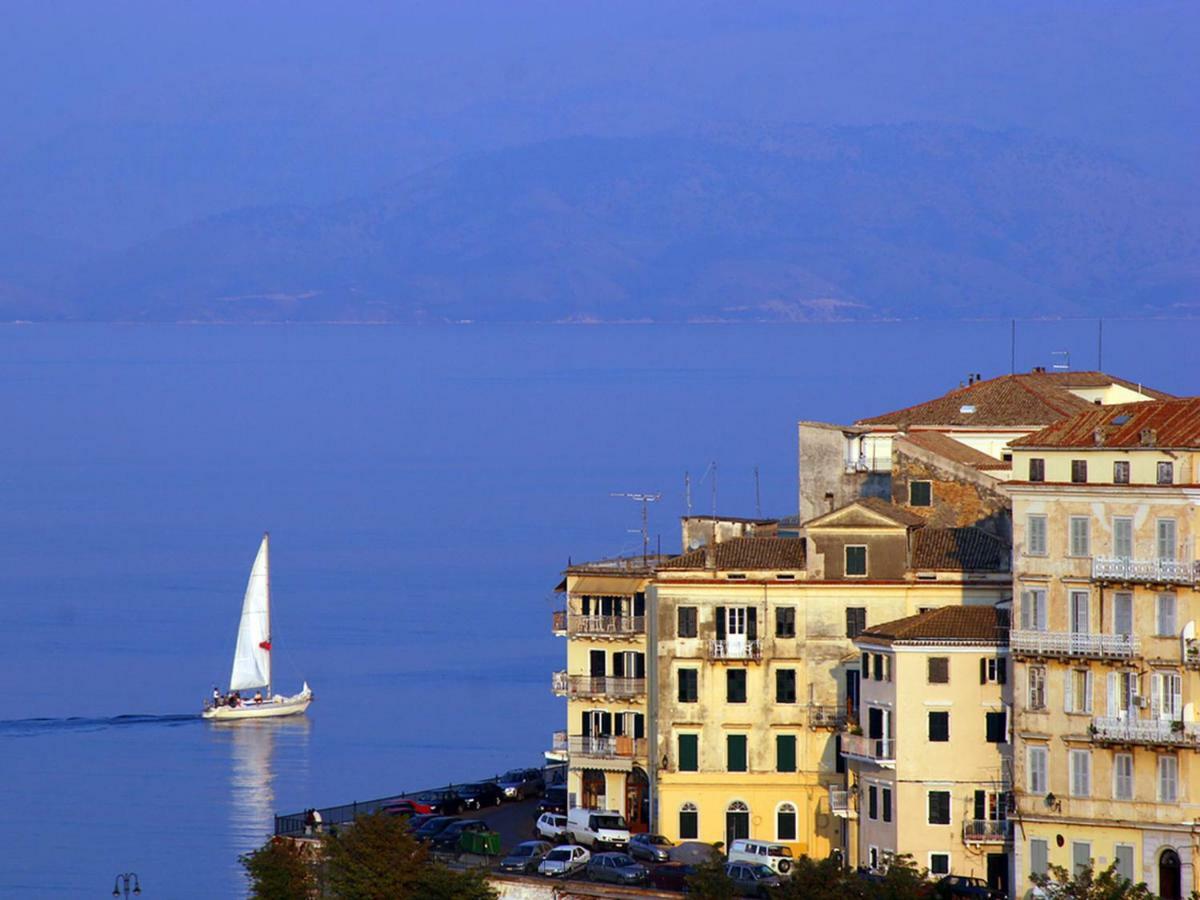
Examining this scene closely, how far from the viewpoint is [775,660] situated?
2404 inches

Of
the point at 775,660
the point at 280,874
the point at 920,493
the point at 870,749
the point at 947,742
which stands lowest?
the point at 280,874

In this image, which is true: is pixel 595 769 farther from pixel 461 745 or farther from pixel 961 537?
pixel 461 745

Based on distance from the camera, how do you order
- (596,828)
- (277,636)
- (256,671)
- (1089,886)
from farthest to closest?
(277,636) < (256,671) < (596,828) < (1089,886)

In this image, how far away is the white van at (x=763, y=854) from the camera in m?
57.2

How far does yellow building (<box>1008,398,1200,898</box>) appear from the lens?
51.8m

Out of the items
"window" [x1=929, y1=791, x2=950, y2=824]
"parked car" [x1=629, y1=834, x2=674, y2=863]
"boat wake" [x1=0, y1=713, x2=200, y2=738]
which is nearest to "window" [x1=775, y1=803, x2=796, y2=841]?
"parked car" [x1=629, y1=834, x2=674, y2=863]

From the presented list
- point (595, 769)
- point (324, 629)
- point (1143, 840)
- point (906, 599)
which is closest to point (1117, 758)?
point (1143, 840)

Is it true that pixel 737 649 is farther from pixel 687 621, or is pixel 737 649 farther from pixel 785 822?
pixel 785 822

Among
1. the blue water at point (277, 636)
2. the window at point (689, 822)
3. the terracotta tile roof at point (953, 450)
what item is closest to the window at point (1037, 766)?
the window at point (689, 822)

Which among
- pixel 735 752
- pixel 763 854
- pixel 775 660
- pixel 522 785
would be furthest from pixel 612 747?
pixel 522 785

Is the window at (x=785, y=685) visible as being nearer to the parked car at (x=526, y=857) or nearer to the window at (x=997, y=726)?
the parked car at (x=526, y=857)

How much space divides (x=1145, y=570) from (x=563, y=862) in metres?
12.7

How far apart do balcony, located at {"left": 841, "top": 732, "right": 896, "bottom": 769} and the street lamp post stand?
22232 millimetres

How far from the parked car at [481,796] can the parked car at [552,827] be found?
673cm
